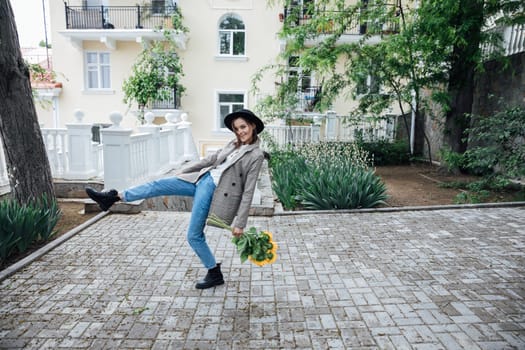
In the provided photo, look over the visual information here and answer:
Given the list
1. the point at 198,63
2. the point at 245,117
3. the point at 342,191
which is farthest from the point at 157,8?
the point at 245,117

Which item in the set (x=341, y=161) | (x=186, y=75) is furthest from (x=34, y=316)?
(x=186, y=75)

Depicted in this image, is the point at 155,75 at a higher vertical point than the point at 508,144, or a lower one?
higher

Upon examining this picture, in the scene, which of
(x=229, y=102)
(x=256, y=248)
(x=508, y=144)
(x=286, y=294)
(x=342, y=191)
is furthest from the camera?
(x=229, y=102)

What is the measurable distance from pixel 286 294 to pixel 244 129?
152 centimetres

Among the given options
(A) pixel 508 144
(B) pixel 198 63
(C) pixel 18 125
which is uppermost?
(B) pixel 198 63

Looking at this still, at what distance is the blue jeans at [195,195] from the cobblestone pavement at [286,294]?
A: 0.43 metres

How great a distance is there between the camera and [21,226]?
3.94 m

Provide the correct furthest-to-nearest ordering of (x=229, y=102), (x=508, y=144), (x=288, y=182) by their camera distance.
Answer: (x=229, y=102) < (x=288, y=182) < (x=508, y=144)

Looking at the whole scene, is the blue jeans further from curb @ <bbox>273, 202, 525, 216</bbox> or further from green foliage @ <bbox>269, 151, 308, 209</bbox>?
green foliage @ <bbox>269, 151, 308, 209</bbox>

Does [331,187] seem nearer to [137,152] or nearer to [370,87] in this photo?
[137,152]

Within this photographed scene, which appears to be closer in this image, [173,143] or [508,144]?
[508,144]

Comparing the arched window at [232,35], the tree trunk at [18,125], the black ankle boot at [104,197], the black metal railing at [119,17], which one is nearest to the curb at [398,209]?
the black ankle boot at [104,197]

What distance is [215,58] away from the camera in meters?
16.1

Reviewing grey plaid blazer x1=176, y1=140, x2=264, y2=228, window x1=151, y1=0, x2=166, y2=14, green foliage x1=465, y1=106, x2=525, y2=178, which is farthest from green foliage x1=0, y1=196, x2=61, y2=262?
window x1=151, y1=0, x2=166, y2=14
